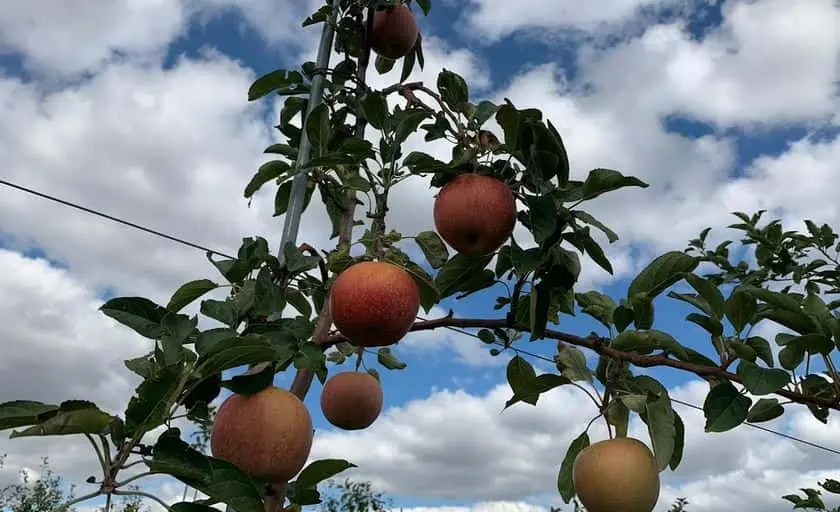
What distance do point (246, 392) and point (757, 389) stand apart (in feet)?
2.76

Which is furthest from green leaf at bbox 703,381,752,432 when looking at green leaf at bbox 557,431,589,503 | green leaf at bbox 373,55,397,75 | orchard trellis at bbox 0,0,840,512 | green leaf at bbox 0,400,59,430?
green leaf at bbox 373,55,397,75

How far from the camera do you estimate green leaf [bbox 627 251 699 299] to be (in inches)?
51.9

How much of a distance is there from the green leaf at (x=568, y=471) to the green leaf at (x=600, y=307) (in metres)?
0.26

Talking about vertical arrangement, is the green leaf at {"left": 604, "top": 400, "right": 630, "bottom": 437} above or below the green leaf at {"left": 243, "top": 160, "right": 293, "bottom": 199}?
below

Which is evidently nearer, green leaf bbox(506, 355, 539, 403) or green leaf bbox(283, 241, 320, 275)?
green leaf bbox(283, 241, 320, 275)

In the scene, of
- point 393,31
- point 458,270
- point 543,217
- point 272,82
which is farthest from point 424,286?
point 393,31

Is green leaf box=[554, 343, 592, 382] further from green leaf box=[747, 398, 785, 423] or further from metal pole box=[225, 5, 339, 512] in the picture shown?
metal pole box=[225, 5, 339, 512]

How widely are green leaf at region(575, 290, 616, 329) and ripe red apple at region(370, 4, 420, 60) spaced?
1.00m

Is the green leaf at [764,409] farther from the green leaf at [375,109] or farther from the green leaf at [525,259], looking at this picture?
the green leaf at [375,109]

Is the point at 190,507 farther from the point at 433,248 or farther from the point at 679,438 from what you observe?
the point at 679,438

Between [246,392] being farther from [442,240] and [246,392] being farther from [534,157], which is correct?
[534,157]

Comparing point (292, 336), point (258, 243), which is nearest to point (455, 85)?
point (258, 243)

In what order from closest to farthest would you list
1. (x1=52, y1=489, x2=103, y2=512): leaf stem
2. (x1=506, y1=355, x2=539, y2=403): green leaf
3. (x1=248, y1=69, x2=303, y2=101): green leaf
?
(x1=52, y1=489, x2=103, y2=512): leaf stem → (x1=506, y1=355, x2=539, y2=403): green leaf → (x1=248, y1=69, x2=303, y2=101): green leaf

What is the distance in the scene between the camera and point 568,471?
150 cm
